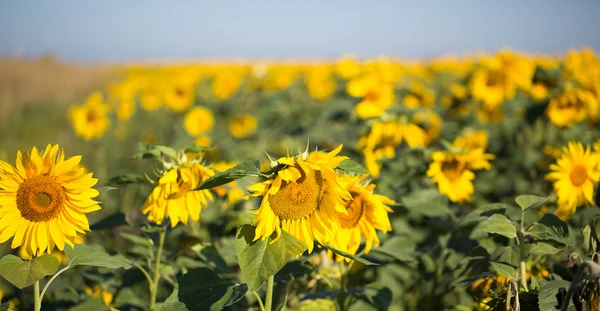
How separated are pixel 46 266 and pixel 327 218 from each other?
0.80 m

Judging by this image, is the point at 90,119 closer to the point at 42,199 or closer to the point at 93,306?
the point at 93,306

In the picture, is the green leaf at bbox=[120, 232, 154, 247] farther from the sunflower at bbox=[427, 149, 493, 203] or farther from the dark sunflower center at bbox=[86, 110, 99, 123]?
the dark sunflower center at bbox=[86, 110, 99, 123]

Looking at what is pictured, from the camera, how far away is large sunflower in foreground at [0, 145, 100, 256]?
4.88ft

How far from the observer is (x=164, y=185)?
1.82 m

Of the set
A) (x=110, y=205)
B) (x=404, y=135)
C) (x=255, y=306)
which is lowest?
(x=110, y=205)

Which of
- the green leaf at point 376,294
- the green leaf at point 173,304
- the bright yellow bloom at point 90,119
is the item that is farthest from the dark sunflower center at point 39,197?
the bright yellow bloom at point 90,119

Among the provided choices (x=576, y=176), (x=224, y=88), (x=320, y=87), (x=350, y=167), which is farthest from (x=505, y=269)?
(x=224, y=88)

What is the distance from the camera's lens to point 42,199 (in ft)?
4.96

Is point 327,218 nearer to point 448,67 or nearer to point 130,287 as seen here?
point 130,287

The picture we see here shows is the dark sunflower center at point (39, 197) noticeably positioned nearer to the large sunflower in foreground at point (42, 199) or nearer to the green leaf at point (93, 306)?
the large sunflower in foreground at point (42, 199)

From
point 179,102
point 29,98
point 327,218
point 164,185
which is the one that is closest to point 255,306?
point 164,185

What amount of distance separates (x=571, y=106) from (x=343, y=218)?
251 cm

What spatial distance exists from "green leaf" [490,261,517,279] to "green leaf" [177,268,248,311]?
0.78 meters

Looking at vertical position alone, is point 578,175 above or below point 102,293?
above
